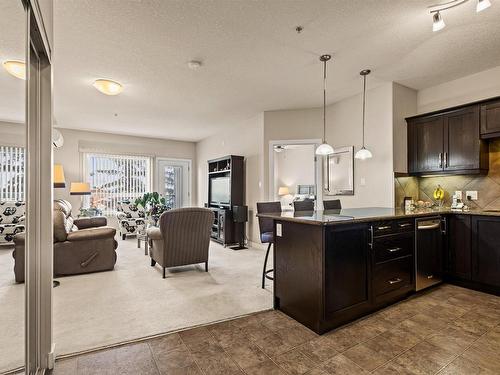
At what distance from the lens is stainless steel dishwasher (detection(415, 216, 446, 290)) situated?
3040 mm

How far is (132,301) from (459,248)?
151 inches

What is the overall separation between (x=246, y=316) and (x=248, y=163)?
3.86 meters

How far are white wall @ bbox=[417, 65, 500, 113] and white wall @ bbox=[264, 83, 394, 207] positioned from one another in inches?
28.0

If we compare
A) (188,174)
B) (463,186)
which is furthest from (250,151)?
(463,186)

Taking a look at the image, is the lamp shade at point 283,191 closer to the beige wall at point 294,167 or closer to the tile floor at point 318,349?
the beige wall at point 294,167

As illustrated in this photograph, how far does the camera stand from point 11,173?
4.04 ft

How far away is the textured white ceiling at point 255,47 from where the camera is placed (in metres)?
2.45

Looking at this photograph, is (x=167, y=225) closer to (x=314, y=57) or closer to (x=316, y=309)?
(x=316, y=309)

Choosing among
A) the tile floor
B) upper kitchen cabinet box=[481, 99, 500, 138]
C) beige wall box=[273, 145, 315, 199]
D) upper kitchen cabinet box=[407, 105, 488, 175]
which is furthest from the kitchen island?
beige wall box=[273, 145, 315, 199]

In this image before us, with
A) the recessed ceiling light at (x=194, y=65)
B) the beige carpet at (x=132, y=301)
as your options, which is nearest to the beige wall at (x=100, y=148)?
the beige carpet at (x=132, y=301)

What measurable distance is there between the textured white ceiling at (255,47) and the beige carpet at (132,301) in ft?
6.51

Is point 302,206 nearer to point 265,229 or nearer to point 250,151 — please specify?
A: point 265,229

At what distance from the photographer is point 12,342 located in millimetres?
1322

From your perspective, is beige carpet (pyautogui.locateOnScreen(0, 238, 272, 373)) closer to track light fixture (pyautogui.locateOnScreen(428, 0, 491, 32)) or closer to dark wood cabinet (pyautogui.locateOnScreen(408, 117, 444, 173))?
dark wood cabinet (pyautogui.locateOnScreen(408, 117, 444, 173))
